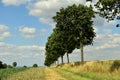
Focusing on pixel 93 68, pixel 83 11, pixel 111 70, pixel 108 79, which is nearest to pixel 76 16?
pixel 83 11

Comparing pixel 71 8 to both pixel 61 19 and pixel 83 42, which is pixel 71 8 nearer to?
pixel 61 19

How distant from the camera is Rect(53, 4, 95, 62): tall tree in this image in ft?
228

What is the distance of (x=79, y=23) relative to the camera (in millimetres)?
69688

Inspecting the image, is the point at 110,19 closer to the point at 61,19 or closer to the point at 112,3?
the point at 112,3

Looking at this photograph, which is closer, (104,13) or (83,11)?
(104,13)

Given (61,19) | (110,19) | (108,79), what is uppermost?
(61,19)

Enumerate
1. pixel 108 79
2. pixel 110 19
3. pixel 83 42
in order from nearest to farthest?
pixel 108 79, pixel 110 19, pixel 83 42

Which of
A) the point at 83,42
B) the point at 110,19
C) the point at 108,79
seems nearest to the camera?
the point at 108,79

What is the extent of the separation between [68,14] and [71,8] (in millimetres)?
1464

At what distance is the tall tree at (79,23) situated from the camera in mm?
69562

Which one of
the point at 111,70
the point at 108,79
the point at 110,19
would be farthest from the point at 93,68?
the point at 108,79

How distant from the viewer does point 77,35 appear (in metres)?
70.8

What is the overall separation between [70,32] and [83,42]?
3.64 metres

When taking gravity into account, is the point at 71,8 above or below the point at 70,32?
above
